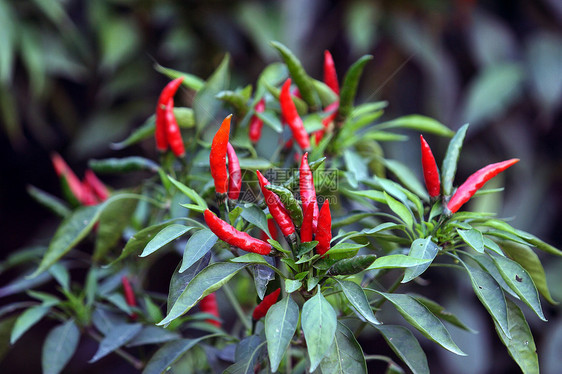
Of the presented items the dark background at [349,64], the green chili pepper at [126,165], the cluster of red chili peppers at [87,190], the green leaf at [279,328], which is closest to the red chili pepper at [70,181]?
the cluster of red chili peppers at [87,190]

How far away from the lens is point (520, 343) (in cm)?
53

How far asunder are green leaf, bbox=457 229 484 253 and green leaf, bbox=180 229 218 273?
0.24 meters

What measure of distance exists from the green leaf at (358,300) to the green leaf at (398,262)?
3 cm

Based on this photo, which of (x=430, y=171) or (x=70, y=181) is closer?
(x=430, y=171)

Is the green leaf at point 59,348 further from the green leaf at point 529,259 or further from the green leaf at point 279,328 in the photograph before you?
the green leaf at point 529,259

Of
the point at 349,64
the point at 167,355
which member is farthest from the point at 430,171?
the point at 349,64

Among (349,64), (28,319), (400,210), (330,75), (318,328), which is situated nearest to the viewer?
(318,328)

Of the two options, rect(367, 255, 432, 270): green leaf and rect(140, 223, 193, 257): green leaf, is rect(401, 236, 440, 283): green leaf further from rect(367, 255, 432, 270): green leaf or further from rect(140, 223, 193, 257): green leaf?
rect(140, 223, 193, 257): green leaf

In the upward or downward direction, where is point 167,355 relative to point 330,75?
downward

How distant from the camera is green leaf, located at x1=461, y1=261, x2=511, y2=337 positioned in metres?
0.49

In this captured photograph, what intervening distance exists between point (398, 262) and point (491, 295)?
0.11 metres

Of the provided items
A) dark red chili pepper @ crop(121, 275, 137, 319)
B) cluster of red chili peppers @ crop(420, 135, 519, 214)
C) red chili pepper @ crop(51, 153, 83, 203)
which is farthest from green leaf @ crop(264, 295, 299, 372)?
red chili pepper @ crop(51, 153, 83, 203)

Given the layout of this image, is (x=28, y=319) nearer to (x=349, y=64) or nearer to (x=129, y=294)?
(x=129, y=294)

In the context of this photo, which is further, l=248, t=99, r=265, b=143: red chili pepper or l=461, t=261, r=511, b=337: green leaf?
l=248, t=99, r=265, b=143: red chili pepper
